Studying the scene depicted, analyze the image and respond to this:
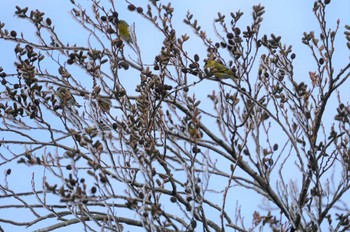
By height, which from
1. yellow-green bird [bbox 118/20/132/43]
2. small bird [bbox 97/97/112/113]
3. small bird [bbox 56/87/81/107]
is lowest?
small bird [bbox 97/97/112/113]

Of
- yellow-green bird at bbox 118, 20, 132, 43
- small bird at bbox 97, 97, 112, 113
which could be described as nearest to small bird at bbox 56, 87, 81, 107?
small bird at bbox 97, 97, 112, 113

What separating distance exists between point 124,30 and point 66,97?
1.15 meters

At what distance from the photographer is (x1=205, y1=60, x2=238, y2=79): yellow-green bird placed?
6.68 metres

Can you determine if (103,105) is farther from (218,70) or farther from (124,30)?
(218,70)

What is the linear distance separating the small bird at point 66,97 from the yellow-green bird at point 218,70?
140 cm

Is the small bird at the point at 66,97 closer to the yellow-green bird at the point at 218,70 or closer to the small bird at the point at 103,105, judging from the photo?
the small bird at the point at 103,105

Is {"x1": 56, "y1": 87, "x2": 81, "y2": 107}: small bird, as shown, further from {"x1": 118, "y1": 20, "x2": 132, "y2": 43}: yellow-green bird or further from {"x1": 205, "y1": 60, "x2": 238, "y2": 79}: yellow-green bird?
{"x1": 205, "y1": 60, "x2": 238, "y2": 79}: yellow-green bird

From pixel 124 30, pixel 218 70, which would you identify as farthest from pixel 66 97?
pixel 218 70

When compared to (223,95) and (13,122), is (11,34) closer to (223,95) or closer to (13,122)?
(13,122)

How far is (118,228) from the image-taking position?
19.0 feet

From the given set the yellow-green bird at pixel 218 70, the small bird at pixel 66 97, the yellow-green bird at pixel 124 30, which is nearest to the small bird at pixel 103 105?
the small bird at pixel 66 97

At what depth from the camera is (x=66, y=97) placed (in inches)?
265

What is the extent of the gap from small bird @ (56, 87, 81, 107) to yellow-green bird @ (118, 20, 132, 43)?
873mm

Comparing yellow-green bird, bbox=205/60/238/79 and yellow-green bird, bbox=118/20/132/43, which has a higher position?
yellow-green bird, bbox=118/20/132/43
